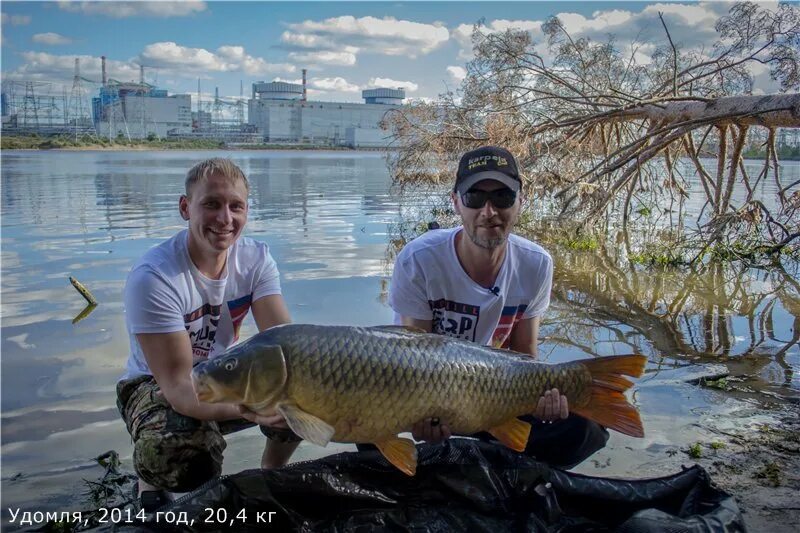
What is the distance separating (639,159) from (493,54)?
296cm

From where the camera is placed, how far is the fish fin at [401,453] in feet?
6.64

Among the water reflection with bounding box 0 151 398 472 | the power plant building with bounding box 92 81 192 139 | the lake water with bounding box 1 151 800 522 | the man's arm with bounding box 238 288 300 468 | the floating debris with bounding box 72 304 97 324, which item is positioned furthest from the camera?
the power plant building with bounding box 92 81 192 139

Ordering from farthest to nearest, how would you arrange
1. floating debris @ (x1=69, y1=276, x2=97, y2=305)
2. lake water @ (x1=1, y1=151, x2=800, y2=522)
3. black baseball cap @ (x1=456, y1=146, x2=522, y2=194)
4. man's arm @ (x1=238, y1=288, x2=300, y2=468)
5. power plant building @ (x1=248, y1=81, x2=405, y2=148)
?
power plant building @ (x1=248, y1=81, x2=405, y2=148), floating debris @ (x1=69, y1=276, x2=97, y2=305), lake water @ (x1=1, y1=151, x2=800, y2=522), man's arm @ (x1=238, y1=288, x2=300, y2=468), black baseball cap @ (x1=456, y1=146, x2=522, y2=194)

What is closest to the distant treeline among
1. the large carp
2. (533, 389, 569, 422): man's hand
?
the large carp

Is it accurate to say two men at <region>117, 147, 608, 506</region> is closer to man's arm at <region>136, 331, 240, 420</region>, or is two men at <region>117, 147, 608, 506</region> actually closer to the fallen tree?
man's arm at <region>136, 331, 240, 420</region>

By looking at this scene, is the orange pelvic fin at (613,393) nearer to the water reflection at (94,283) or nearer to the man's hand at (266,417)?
the man's hand at (266,417)

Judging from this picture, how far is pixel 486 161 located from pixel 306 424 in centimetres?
125

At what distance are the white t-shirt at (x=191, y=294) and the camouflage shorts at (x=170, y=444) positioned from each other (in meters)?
0.21

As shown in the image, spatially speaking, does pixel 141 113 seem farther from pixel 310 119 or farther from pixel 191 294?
pixel 191 294

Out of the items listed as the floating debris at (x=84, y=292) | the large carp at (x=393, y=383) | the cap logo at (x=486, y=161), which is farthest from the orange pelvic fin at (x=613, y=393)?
the floating debris at (x=84, y=292)

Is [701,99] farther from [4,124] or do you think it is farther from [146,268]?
[4,124]

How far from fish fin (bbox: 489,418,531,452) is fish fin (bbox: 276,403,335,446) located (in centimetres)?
61

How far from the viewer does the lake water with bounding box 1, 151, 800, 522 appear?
9.82 ft

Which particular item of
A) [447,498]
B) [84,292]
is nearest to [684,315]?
[447,498]
